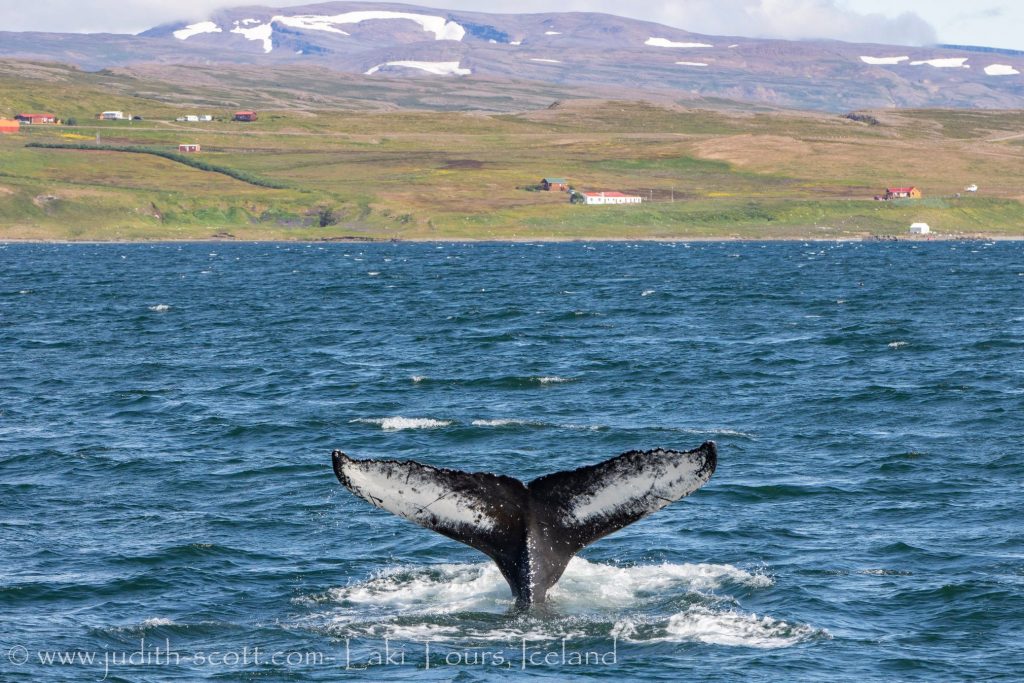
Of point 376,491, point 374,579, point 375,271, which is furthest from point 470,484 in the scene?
point 375,271

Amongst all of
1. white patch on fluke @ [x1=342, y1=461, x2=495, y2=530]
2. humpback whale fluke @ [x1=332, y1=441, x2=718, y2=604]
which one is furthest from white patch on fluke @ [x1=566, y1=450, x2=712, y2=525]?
white patch on fluke @ [x1=342, y1=461, x2=495, y2=530]

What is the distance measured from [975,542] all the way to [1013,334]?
33976mm

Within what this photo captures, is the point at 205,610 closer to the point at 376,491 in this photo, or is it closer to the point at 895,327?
the point at 376,491

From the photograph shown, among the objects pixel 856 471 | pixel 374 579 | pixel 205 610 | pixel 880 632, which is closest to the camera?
pixel 880 632

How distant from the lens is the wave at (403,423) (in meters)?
32.6

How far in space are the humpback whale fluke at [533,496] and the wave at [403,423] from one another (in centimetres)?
1700

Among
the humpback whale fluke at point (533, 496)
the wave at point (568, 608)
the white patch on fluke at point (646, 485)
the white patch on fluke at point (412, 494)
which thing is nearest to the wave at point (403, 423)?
the wave at point (568, 608)

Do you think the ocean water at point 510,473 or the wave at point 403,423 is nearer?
the ocean water at point 510,473

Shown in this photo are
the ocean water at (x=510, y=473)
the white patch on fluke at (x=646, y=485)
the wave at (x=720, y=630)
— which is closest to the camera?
the white patch on fluke at (x=646, y=485)

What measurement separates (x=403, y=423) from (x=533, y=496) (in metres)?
18.0

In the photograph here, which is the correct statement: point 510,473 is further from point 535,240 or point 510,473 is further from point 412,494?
point 535,240

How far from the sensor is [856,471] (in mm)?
26844

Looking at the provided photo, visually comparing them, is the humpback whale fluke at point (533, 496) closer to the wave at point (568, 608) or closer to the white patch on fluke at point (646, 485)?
the white patch on fluke at point (646, 485)

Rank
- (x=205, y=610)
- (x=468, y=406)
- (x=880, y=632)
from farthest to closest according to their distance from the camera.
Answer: (x=468, y=406)
(x=205, y=610)
(x=880, y=632)
